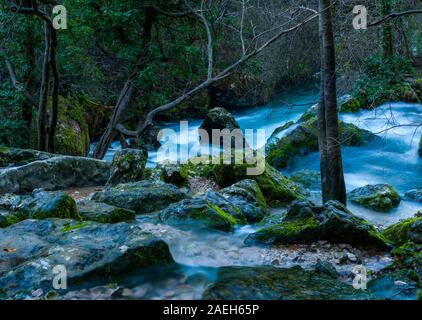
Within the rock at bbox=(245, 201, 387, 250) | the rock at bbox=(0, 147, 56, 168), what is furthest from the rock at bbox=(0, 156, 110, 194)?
the rock at bbox=(245, 201, 387, 250)

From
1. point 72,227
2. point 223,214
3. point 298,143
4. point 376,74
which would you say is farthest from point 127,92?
point 376,74

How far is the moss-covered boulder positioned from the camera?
46.2 ft

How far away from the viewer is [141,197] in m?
7.93

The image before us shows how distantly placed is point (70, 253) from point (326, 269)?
2759 mm

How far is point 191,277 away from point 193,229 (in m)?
1.72

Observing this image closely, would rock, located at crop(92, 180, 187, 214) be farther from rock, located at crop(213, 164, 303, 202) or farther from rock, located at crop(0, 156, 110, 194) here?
rock, located at crop(213, 164, 303, 202)

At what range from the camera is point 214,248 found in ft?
19.8

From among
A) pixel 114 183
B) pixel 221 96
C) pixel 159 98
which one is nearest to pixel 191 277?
pixel 114 183

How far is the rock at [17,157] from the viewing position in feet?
A: 33.6

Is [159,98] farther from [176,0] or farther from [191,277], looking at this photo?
[191,277]

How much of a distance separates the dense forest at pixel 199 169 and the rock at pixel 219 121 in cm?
6

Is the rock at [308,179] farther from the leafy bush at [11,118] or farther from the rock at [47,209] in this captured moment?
the leafy bush at [11,118]

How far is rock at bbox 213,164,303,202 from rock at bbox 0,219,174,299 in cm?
510

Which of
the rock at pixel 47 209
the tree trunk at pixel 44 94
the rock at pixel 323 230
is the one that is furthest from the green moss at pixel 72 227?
the tree trunk at pixel 44 94
